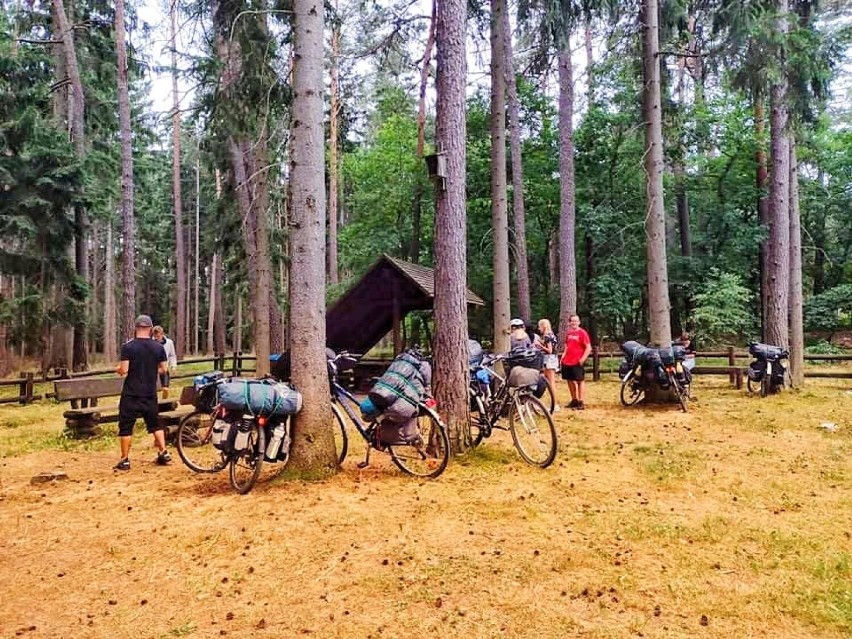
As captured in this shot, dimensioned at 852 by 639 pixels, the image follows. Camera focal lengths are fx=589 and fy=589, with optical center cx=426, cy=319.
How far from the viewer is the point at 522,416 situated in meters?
6.36

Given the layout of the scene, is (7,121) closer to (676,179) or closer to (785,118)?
(785,118)

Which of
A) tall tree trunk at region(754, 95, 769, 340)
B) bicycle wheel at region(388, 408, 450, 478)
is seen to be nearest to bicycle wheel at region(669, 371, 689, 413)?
bicycle wheel at region(388, 408, 450, 478)

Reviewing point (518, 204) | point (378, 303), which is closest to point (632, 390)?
point (378, 303)

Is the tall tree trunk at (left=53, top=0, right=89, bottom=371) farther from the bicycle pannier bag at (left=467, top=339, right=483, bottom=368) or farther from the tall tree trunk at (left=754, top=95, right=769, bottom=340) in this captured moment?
the tall tree trunk at (left=754, top=95, right=769, bottom=340)

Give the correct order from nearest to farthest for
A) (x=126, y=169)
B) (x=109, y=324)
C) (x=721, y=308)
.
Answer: (x=126, y=169)
(x=721, y=308)
(x=109, y=324)

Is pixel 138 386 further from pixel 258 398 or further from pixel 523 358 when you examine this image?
pixel 523 358

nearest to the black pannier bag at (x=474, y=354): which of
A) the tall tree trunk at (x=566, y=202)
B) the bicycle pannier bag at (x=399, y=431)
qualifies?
the bicycle pannier bag at (x=399, y=431)

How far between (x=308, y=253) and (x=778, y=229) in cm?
1032

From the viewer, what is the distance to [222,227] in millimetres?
16312

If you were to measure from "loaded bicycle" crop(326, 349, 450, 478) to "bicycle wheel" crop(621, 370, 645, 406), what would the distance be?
537cm

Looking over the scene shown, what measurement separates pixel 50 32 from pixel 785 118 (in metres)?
22.3

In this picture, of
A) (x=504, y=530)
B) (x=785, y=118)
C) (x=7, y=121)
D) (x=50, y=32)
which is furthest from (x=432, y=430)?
(x=50, y=32)

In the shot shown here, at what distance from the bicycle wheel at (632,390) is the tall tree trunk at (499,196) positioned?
2.61 meters

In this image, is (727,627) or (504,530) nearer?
(727,627)
